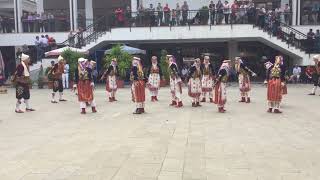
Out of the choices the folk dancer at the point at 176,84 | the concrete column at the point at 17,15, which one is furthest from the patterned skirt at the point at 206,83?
the concrete column at the point at 17,15

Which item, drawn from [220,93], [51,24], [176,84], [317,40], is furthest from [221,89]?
[51,24]

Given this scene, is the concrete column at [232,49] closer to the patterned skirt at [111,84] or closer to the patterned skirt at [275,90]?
the patterned skirt at [111,84]

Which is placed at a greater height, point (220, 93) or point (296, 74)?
point (220, 93)

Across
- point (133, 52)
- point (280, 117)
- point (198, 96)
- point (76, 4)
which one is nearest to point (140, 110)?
point (198, 96)

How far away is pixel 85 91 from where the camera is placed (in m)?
14.8

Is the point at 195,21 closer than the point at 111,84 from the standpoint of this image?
No

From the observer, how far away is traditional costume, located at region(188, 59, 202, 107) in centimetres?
1605

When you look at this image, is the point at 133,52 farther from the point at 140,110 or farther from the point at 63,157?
the point at 63,157

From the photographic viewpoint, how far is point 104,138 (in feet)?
33.4

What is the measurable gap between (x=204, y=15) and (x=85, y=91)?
14536mm

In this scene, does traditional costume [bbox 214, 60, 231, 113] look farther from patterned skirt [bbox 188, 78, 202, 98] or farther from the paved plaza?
patterned skirt [bbox 188, 78, 202, 98]

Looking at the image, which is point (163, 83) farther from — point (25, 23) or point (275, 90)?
point (275, 90)

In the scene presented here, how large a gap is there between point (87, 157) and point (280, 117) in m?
6.68

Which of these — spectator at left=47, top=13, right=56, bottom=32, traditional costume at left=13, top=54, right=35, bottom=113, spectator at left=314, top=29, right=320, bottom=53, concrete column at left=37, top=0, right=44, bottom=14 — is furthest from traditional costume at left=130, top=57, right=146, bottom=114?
concrete column at left=37, top=0, right=44, bottom=14
